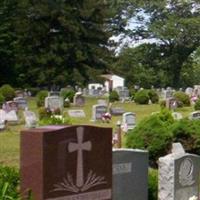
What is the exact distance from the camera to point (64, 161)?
686 cm

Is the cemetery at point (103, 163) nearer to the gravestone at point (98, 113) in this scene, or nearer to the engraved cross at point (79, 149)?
the engraved cross at point (79, 149)

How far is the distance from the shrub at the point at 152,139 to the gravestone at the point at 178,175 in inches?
106

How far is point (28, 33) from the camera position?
49.6 metres

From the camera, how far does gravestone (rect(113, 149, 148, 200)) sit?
27.3 feet

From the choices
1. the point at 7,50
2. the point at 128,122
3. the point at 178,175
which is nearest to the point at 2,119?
the point at 128,122

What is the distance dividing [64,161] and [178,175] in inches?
103

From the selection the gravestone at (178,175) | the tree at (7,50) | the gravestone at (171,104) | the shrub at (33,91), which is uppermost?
the tree at (7,50)

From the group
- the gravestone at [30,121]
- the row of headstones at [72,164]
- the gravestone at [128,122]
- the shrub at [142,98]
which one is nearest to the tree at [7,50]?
the shrub at [142,98]

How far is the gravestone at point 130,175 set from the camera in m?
8.34

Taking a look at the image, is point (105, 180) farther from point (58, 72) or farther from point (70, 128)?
point (58, 72)

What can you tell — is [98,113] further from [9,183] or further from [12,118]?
[9,183]

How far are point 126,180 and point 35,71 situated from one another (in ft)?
130

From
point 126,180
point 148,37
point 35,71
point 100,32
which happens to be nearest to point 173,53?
point 148,37

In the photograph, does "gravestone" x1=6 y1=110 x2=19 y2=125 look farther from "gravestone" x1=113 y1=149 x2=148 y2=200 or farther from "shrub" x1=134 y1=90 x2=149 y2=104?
"shrub" x1=134 y1=90 x2=149 y2=104
